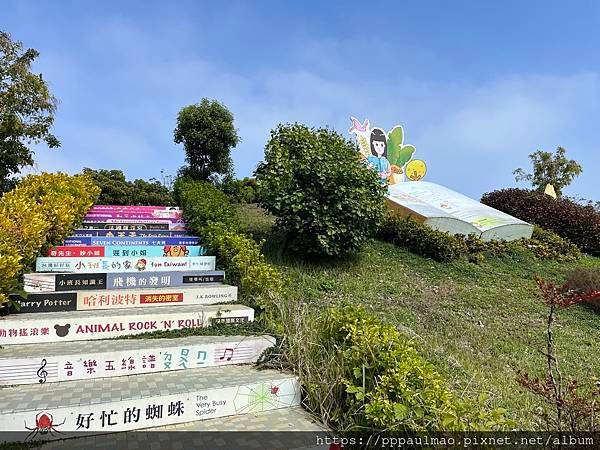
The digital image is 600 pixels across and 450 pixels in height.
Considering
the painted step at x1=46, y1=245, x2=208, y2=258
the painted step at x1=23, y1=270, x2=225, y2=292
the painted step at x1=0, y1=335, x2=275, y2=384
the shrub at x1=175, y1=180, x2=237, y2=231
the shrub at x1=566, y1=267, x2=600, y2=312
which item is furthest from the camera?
the shrub at x1=566, y1=267, x2=600, y2=312

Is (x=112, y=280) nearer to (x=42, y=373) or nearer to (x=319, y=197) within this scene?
(x=42, y=373)

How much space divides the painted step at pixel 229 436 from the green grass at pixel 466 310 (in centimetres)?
101

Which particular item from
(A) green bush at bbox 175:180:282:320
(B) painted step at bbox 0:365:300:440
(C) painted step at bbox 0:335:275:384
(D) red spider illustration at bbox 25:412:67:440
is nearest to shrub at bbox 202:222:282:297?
(A) green bush at bbox 175:180:282:320

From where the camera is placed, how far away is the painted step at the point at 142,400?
2.46 m

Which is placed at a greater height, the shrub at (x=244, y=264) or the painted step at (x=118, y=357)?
the shrub at (x=244, y=264)

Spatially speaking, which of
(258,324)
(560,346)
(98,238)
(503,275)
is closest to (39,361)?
(258,324)

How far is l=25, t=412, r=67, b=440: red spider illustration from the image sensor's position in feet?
7.90

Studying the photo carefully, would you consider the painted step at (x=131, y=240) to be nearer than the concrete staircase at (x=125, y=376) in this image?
No

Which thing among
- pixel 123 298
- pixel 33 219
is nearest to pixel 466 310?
pixel 123 298

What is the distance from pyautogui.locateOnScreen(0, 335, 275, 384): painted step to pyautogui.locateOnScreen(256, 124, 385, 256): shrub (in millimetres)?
2729

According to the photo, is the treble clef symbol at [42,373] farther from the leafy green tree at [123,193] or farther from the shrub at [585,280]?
→ the leafy green tree at [123,193]

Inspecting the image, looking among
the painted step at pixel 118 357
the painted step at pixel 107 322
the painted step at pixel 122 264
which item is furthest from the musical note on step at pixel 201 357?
the painted step at pixel 122 264

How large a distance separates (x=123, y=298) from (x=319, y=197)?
3081 mm

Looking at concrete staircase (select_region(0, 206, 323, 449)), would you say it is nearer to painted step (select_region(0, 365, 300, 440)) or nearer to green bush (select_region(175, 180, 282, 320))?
painted step (select_region(0, 365, 300, 440))
